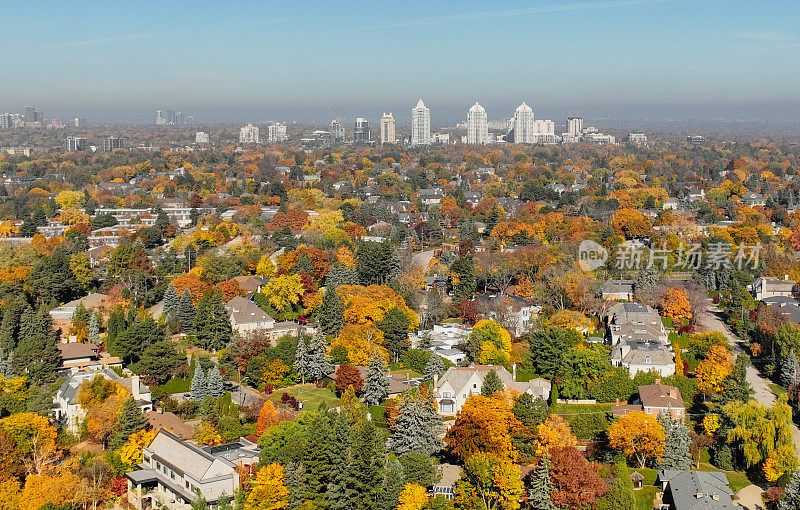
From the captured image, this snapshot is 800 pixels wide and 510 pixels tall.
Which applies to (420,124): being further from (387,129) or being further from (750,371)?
(750,371)

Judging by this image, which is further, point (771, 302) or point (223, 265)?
point (223, 265)

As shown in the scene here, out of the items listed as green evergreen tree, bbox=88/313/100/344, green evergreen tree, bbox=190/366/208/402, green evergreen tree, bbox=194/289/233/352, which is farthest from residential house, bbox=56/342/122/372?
green evergreen tree, bbox=190/366/208/402

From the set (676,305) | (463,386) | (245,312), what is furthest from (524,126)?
(463,386)

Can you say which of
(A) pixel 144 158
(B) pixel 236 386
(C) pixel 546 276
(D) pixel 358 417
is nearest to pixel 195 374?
(B) pixel 236 386

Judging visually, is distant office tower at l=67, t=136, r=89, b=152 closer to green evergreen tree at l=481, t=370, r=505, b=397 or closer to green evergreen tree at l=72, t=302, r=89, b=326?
green evergreen tree at l=72, t=302, r=89, b=326

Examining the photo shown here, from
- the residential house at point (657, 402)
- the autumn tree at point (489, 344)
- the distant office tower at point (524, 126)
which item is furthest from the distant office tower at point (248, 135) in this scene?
the residential house at point (657, 402)

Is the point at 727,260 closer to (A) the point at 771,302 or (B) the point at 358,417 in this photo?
(A) the point at 771,302

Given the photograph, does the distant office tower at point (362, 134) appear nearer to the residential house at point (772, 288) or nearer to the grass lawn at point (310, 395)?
the residential house at point (772, 288)
